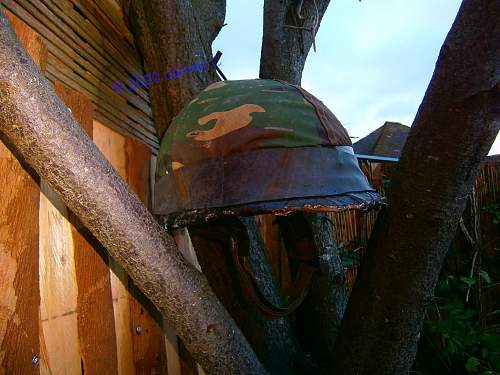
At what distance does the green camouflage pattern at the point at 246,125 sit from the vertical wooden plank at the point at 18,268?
1.18ft

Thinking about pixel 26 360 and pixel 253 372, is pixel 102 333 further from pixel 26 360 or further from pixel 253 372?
pixel 253 372

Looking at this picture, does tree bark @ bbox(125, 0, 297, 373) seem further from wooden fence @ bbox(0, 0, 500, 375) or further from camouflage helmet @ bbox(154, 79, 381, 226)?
camouflage helmet @ bbox(154, 79, 381, 226)

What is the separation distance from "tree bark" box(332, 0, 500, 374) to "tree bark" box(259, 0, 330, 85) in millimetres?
953

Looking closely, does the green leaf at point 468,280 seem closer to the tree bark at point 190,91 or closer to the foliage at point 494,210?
the foliage at point 494,210

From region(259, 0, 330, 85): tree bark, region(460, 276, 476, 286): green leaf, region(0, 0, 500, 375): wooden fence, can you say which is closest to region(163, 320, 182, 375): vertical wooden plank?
region(0, 0, 500, 375): wooden fence

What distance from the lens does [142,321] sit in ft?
5.03

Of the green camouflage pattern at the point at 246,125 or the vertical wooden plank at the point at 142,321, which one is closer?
the green camouflage pattern at the point at 246,125

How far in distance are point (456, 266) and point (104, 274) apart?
2.58 metres

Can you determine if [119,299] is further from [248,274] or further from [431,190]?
[431,190]

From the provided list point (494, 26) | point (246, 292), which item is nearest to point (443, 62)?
point (494, 26)

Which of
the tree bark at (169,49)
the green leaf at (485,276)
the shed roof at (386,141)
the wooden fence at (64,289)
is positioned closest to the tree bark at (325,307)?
the wooden fence at (64,289)

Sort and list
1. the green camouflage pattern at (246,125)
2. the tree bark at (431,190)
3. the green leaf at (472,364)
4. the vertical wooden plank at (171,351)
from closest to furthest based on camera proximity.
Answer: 1. the green camouflage pattern at (246,125)
2. the tree bark at (431,190)
3. the vertical wooden plank at (171,351)
4. the green leaf at (472,364)

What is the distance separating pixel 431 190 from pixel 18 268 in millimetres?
1236

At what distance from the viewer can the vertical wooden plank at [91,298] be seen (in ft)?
3.95
